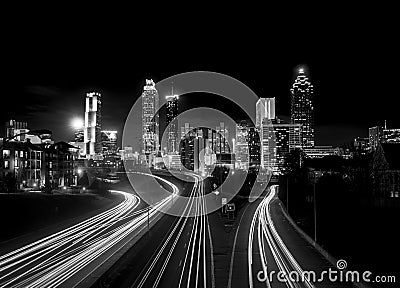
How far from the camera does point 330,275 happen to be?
58.3 feet

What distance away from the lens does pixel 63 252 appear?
22078 mm

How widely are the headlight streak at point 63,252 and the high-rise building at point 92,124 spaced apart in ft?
442

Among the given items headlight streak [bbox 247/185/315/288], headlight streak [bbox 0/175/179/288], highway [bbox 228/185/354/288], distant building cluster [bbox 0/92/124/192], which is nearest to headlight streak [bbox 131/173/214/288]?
highway [bbox 228/185/354/288]

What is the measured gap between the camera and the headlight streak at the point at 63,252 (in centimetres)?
1717

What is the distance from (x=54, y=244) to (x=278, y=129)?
546 feet

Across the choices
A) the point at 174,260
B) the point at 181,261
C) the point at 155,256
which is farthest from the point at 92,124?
the point at 181,261

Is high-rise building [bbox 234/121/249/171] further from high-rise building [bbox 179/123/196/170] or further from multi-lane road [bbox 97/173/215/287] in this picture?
multi-lane road [bbox 97/173/215/287]

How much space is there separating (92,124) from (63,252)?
163 m

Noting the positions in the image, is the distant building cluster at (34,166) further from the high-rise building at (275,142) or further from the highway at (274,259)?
the high-rise building at (275,142)

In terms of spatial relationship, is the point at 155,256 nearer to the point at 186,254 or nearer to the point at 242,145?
the point at 186,254

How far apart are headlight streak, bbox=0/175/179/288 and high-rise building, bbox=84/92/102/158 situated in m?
135

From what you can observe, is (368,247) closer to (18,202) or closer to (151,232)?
(151,232)

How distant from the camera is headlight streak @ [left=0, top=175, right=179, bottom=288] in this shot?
676 inches

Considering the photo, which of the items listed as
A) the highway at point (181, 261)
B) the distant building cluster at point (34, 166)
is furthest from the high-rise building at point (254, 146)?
the highway at point (181, 261)
